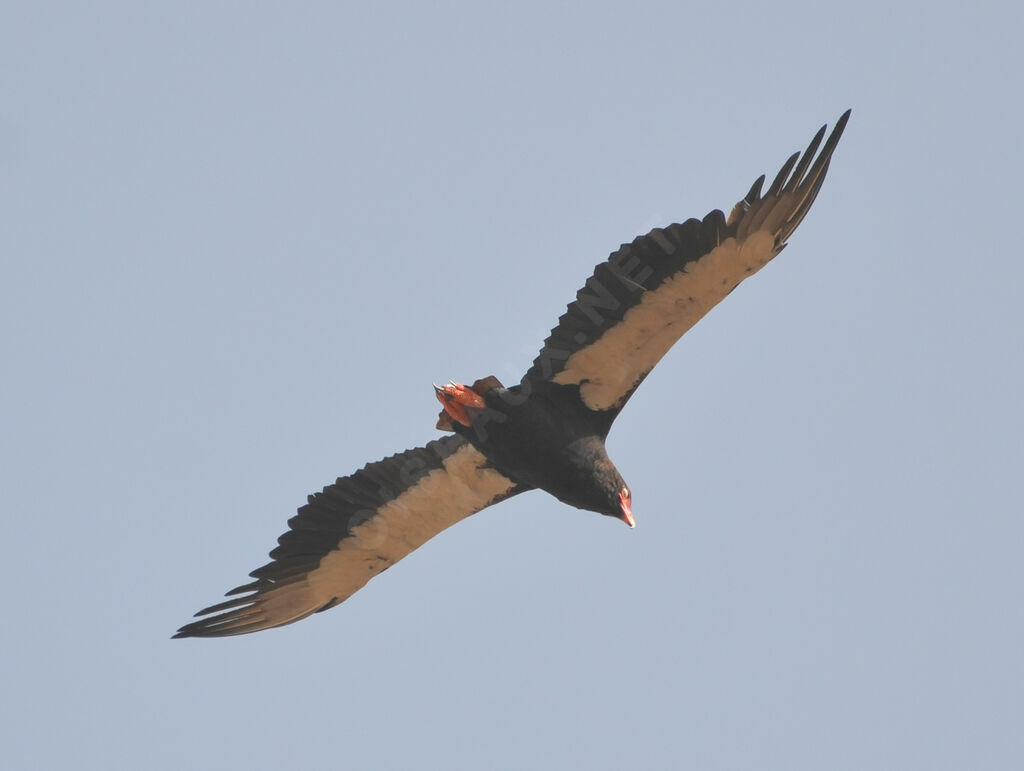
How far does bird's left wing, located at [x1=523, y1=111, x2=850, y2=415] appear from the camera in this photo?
548 inches

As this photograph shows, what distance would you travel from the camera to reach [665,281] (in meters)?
14.3

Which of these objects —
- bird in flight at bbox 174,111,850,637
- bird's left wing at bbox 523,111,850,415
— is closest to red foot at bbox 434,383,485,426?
bird in flight at bbox 174,111,850,637

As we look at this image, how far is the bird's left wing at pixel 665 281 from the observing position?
13922mm

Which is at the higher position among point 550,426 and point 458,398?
point 458,398

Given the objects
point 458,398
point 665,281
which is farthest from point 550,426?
point 665,281

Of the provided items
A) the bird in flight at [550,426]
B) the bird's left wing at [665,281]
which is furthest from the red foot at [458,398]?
the bird's left wing at [665,281]

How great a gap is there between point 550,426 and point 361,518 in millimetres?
2423

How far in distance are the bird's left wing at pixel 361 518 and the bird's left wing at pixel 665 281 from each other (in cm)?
154

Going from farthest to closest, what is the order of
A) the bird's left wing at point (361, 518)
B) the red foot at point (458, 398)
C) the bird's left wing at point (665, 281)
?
the bird's left wing at point (361, 518) < the red foot at point (458, 398) < the bird's left wing at point (665, 281)

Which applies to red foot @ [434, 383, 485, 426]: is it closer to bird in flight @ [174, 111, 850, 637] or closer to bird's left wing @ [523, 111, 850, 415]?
bird in flight @ [174, 111, 850, 637]

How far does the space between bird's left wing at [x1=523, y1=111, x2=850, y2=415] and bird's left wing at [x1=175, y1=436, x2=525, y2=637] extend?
1.54m

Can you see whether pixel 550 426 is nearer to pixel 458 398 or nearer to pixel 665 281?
pixel 458 398

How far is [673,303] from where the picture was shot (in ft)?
47.6

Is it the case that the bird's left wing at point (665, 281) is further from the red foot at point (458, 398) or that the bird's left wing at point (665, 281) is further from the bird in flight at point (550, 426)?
the red foot at point (458, 398)
